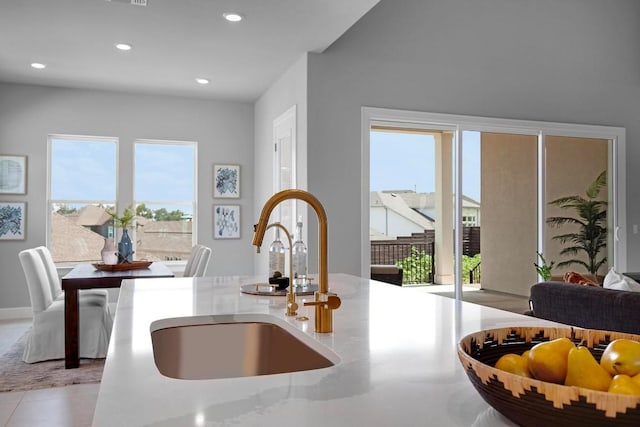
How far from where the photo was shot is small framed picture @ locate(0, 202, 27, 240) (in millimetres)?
6156

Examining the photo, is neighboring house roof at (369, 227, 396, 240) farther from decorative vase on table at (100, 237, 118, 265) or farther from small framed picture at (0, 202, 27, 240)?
small framed picture at (0, 202, 27, 240)

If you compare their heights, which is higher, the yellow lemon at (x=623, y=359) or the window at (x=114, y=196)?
the window at (x=114, y=196)

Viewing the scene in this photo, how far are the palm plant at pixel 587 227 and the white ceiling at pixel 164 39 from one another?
3.41m

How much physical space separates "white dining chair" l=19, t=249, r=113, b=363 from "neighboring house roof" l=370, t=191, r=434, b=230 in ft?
8.77

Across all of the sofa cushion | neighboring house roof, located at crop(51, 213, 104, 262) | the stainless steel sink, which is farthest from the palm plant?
neighboring house roof, located at crop(51, 213, 104, 262)

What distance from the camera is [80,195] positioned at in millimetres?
6535

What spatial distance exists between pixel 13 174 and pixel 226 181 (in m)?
2.46

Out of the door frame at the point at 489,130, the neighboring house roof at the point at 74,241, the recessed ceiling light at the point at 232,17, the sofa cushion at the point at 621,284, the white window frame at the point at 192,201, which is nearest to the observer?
the sofa cushion at the point at 621,284

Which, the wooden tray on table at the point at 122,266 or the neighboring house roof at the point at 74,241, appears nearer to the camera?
the wooden tray on table at the point at 122,266

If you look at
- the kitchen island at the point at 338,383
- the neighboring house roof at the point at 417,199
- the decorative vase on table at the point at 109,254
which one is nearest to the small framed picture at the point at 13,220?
the decorative vase on table at the point at 109,254

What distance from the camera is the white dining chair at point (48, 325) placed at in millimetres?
4238

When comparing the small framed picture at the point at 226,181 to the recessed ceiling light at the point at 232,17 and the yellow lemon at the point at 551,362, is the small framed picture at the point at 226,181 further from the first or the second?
Result: the yellow lemon at the point at 551,362

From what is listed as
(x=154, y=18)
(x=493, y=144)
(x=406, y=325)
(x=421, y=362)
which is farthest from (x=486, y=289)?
(x=421, y=362)

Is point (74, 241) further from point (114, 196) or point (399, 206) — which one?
point (399, 206)
